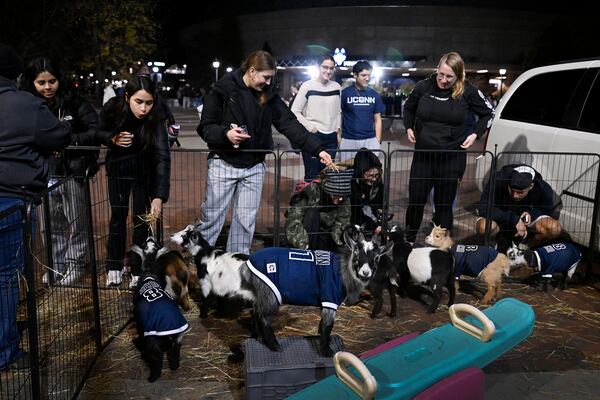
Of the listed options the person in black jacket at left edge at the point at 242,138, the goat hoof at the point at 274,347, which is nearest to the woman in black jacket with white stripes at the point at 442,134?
the person in black jacket at left edge at the point at 242,138

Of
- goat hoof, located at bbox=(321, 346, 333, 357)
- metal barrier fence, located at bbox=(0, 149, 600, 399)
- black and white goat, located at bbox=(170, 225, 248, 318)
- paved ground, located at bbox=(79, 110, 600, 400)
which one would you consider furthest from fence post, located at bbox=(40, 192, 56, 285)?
goat hoof, located at bbox=(321, 346, 333, 357)

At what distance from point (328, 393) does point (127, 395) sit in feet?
5.01

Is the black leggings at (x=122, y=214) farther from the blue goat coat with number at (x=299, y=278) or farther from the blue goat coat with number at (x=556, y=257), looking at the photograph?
the blue goat coat with number at (x=556, y=257)

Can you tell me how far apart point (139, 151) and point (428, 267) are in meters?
2.55

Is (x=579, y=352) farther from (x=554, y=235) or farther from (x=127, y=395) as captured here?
(x=127, y=395)

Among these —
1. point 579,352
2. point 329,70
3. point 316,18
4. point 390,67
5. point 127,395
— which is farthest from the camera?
point 316,18

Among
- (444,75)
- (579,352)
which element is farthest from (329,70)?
(579,352)

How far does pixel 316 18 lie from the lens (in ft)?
152

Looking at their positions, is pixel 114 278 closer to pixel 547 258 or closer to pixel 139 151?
pixel 139 151

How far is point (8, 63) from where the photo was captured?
10.9 ft

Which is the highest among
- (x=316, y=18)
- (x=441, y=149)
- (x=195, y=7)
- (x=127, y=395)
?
(x=195, y=7)

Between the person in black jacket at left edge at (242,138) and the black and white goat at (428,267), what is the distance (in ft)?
3.46

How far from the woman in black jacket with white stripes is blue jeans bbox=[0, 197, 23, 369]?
3.69m

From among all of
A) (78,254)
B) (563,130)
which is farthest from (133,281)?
(563,130)
